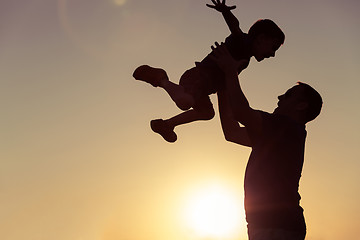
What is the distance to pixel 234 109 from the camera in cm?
368

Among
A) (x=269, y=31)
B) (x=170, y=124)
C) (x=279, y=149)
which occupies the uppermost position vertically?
(x=269, y=31)

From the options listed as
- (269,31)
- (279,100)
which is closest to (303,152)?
(279,100)

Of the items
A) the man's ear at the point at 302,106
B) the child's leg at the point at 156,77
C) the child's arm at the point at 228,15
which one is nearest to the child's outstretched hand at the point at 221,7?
the child's arm at the point at 228,15

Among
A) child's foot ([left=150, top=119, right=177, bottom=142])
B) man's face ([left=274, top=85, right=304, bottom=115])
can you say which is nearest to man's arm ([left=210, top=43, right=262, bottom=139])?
man's face ([left=274, top=85, right=304, bottom=115])

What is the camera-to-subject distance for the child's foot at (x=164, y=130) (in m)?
6.14

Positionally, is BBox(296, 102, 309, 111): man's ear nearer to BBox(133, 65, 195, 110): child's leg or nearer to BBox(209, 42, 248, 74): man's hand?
BBox(209, 42, 248, 74): man's hand

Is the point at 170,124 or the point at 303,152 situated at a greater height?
the point at 170,124

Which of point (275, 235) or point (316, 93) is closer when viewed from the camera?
point (275, 235)

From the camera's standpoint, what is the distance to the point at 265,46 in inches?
219

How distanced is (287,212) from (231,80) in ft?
4.15

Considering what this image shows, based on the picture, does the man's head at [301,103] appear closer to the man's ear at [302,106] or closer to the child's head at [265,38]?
the man's ear at [302,106]

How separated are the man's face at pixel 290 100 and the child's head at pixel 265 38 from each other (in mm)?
1406

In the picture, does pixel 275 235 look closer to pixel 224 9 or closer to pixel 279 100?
pixel 279 100

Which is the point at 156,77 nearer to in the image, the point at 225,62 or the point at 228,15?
the point at 228,15
